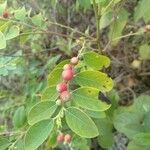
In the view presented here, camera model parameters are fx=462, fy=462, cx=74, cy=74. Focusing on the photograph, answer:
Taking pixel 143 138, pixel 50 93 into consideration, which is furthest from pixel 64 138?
pixel 143 138

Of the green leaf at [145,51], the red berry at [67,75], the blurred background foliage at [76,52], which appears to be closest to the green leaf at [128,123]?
the blurred background foliage at [76,52]

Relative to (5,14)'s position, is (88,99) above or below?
below

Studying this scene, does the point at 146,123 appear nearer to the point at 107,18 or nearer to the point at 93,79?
the point at 107,18

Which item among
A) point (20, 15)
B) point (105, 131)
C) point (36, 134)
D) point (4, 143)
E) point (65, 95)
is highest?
point (20, 15)

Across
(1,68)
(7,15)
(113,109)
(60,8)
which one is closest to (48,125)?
(7,15)

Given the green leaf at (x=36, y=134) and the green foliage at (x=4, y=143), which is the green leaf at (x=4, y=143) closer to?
the green foliage at (x=4, y=143)

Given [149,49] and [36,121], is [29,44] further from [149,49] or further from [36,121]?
[36,121]

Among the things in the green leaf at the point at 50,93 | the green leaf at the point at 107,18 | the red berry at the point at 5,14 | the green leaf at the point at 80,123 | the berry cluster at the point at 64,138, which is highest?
the red berry at the point at 5,14
